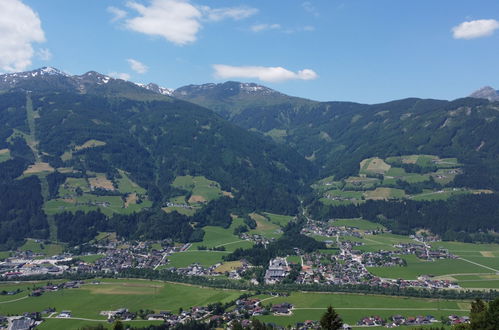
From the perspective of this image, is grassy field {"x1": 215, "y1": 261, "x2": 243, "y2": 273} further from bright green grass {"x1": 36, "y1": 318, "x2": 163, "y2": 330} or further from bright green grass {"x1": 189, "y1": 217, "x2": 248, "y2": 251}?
bright green grass {"x1": 36, "y1": 318, "x2": 163, "y2": 330}

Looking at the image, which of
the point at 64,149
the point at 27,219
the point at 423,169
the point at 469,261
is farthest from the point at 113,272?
the point at 423,169

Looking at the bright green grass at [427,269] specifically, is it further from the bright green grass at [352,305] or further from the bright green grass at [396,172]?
the bright green grass at [396,172]

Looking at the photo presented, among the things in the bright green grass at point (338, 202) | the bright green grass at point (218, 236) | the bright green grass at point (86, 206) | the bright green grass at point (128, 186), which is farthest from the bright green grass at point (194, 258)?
the bright green grass at point (338, 202)

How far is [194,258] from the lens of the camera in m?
112

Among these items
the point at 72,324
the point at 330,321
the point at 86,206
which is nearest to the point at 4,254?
the point at 86,206

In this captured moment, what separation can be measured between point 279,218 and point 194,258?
53.2 metres

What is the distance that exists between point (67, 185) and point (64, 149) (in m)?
40.1

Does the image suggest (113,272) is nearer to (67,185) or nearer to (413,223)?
(67,185)

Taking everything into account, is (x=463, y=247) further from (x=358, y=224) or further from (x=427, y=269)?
(x=358, y=224)

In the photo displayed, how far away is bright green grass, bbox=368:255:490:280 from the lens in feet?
313

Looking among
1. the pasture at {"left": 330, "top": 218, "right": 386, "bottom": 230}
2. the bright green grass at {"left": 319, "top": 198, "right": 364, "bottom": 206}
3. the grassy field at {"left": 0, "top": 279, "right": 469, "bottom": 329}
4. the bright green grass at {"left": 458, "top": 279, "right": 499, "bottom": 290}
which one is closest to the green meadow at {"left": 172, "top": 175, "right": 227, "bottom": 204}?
the bright green grass at {"left": 319, "top": 198, "right": 364, "bottom": 206}

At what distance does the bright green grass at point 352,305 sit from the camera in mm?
70438

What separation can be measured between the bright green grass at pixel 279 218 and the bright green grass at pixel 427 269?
171ft

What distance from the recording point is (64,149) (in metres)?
191
